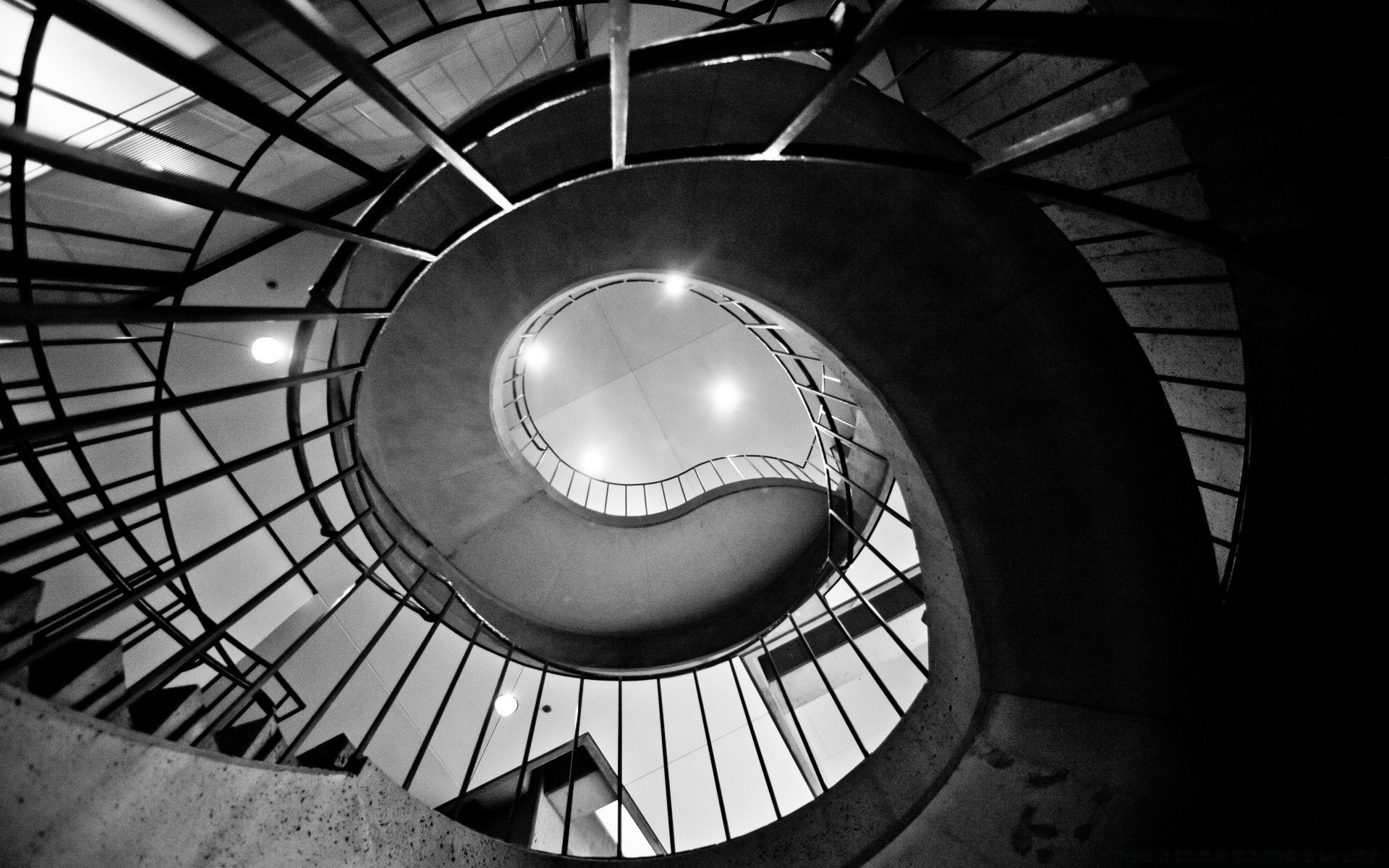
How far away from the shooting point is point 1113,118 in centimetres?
142

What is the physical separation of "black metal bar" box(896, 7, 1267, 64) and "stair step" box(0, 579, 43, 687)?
409 centimetres

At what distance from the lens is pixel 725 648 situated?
6.61 m

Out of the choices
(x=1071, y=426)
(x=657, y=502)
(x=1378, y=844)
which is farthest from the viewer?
(x=657, y=502)

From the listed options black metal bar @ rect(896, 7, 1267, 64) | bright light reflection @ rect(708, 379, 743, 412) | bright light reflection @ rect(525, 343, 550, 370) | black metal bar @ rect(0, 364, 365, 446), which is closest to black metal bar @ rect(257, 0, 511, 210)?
black metal bar @ rect(0, 364, 365, 446)

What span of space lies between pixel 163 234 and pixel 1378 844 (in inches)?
373

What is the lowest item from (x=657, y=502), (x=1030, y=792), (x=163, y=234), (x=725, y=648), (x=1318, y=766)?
(x=1318, y=766)

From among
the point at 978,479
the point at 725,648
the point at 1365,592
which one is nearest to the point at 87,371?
the point at 725,648

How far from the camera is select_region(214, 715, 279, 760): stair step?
3.19 meters

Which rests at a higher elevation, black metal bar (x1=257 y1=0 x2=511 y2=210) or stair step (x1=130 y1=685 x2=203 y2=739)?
black metal bar (x1=257 y1=0 x2=511 y2=210)

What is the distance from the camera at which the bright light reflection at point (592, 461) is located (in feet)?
45.4

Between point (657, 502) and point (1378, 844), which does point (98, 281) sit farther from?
point (657, 502)

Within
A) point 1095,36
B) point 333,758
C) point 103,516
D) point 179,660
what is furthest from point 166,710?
point 1095,36

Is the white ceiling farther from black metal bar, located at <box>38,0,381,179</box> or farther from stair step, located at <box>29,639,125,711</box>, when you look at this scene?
stair step, located at <box>29,639,125,711</box>

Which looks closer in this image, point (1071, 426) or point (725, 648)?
point (1071, 426)
